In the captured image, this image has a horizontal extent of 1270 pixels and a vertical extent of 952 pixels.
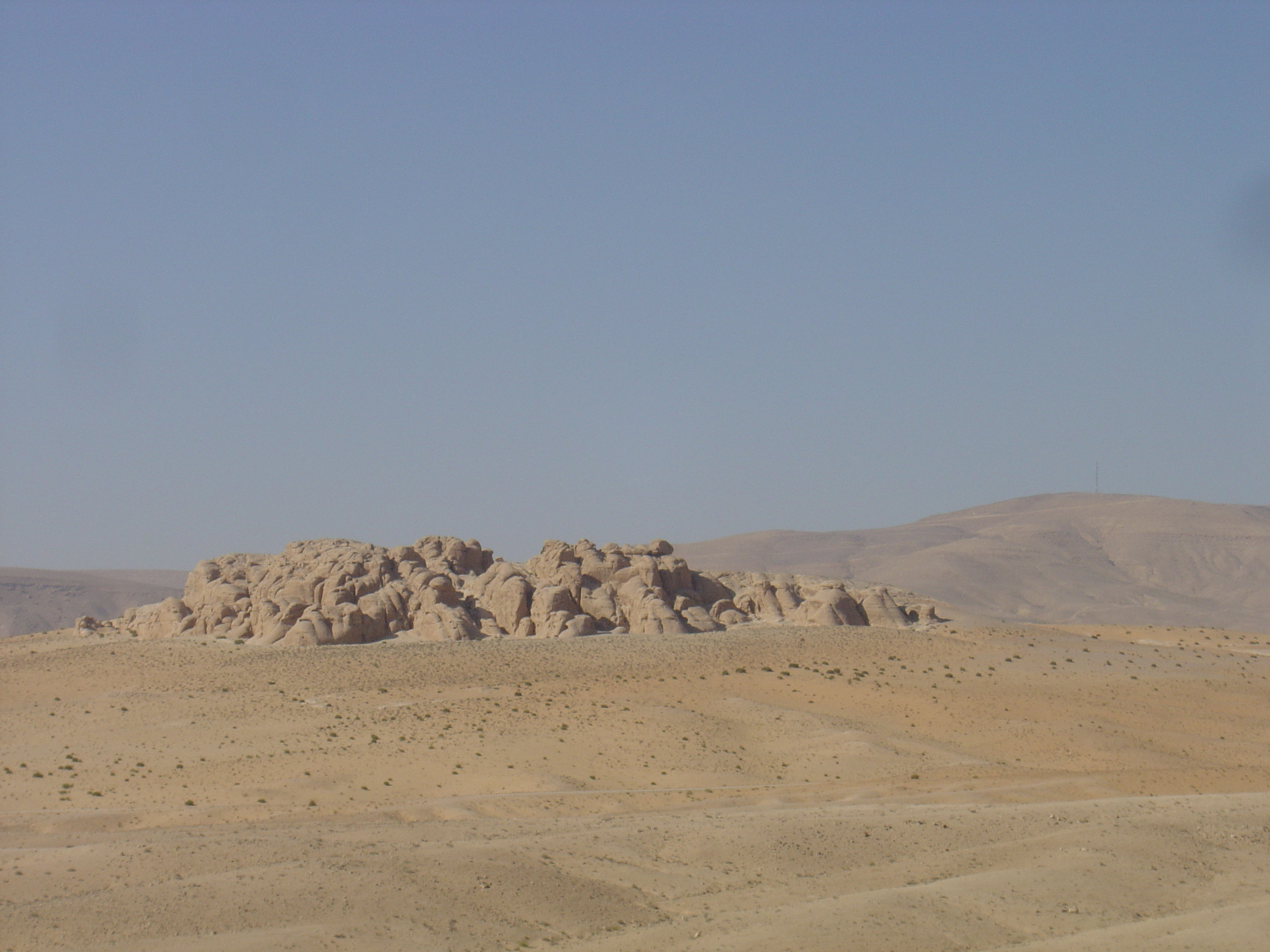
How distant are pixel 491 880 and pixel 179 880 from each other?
5161mm

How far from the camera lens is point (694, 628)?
51.1 m

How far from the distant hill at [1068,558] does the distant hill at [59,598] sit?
67.5m

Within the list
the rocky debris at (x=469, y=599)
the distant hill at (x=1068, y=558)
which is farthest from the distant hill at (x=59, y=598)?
the rocky debris at (x=469, y=599)

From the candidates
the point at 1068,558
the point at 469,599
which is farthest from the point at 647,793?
the point at 1068,558

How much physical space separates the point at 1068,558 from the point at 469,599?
332 ft

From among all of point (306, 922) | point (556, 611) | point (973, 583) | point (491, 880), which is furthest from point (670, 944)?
point (973, 583)

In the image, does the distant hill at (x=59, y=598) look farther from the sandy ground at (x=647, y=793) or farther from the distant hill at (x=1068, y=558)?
the sandy ground at (x=647, y=793)

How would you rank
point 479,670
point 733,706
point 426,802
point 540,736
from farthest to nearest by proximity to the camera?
point 479,670
point 733,706
point 540,736
point 426,802

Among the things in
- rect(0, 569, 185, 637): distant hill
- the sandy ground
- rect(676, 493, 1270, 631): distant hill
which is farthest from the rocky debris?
rect(0, 569, 185, 637): distant hill

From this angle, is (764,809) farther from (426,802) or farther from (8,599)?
(8,599)

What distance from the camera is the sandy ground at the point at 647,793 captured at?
19.9 metres

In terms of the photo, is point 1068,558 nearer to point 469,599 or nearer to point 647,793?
point 469,599

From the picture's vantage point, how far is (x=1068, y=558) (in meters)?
139

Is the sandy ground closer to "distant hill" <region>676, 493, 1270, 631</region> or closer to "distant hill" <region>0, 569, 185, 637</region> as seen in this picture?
"distant hill" <region>676, 493, 1270, 631</region>
